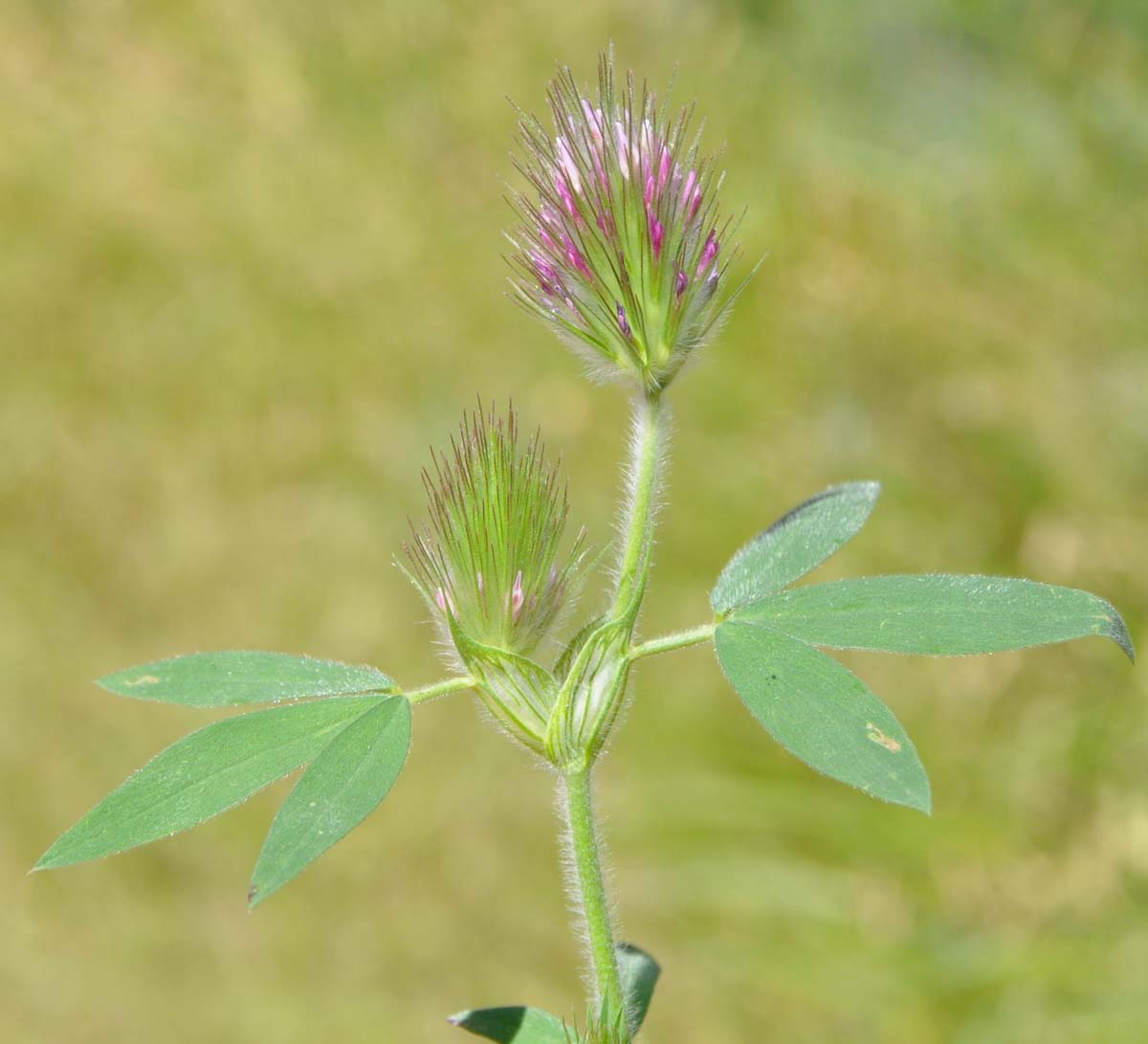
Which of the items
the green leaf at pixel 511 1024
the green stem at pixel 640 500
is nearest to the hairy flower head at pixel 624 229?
the green stem at pixel 640 500

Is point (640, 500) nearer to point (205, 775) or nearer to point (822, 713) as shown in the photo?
point (822, 713)

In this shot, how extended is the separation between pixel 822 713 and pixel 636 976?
23cm

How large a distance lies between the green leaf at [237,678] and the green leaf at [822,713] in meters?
0.22

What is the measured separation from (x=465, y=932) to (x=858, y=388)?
167 centimetres

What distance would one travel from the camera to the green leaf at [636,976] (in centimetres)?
83

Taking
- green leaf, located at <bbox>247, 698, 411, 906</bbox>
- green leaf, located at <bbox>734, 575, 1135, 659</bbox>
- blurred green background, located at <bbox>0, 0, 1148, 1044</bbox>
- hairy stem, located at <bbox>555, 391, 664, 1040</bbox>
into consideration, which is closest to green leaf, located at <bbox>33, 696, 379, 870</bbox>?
green leaf, located at <bbox>247, 698, 411, 906</bbox>

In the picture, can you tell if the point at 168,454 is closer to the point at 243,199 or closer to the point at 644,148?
the point at 243,199

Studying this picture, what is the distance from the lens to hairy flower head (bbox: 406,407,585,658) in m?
0.80

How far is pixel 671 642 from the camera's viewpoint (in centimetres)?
79

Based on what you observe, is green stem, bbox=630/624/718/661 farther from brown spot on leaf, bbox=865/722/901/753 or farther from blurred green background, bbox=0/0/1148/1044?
blurred green background, bbox=0/0/1148/1044

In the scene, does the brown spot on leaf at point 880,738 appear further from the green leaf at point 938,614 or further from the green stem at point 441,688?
the green stem at point 441,688

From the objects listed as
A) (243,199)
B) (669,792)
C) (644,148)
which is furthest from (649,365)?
(243,199)

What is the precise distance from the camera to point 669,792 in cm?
330

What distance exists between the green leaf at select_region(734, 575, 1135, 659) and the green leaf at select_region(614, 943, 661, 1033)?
220 millimetres
